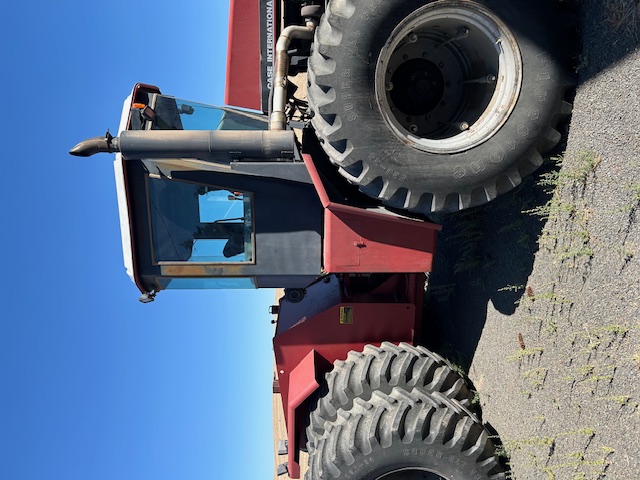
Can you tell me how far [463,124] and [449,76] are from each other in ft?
1.61

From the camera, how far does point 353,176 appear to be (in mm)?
3148

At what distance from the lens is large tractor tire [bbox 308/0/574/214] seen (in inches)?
112

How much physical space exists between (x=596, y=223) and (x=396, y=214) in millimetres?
1225

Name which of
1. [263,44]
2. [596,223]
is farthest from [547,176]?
[263,44]

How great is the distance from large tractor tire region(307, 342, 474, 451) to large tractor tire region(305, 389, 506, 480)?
18 cm

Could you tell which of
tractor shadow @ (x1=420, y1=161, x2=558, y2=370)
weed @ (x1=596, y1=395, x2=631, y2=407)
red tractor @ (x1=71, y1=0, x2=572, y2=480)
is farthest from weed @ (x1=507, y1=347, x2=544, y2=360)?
weed @ (x1=596, y1=395, x2=631, y2=407)

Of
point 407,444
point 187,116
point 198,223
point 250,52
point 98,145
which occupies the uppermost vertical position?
point 250,52

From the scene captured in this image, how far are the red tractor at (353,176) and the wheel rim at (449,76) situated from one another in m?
0.01

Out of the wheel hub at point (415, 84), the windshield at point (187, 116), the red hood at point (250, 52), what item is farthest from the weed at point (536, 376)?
the red hood at point (250, 52)

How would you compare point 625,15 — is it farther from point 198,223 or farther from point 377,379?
point 198,223

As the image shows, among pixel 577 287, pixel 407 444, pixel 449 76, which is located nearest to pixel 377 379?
pixel 407 444

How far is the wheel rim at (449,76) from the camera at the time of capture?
294 cm

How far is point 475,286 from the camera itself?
431 cm

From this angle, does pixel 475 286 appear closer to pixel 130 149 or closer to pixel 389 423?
pixel 389 423
